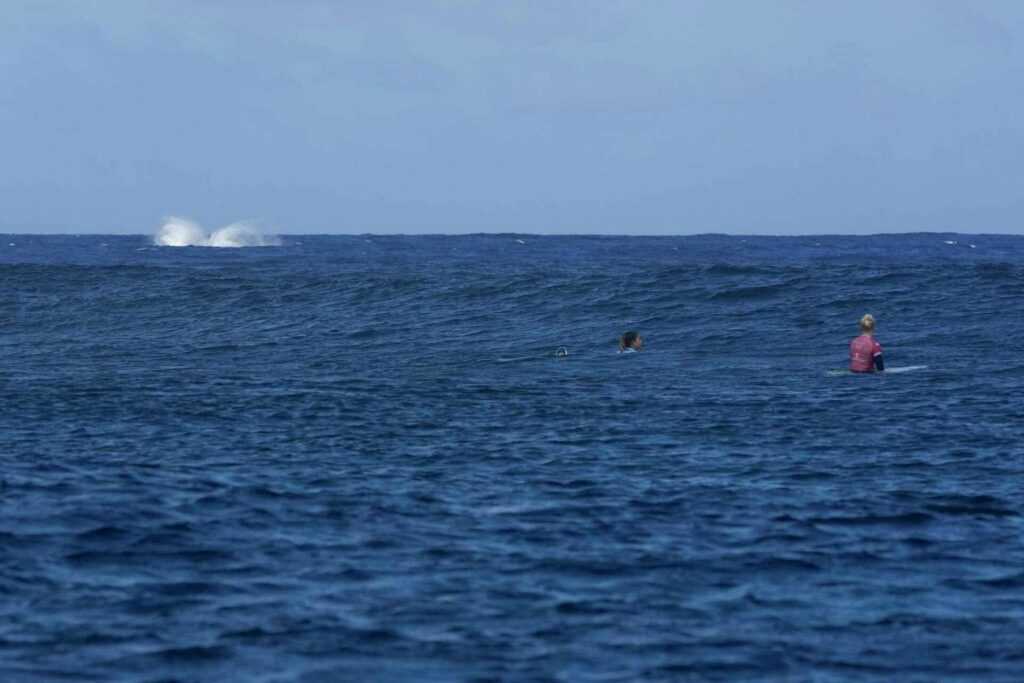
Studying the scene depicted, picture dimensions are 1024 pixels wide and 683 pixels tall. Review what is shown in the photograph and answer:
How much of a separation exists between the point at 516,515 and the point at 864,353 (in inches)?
528

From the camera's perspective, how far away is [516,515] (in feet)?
45.3

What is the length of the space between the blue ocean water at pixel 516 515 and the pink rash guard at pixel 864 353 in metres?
0.33


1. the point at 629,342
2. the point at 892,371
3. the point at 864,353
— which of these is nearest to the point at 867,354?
the point at 864,353

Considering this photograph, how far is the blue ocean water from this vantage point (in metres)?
9.67

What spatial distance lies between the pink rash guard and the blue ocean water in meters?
0.33

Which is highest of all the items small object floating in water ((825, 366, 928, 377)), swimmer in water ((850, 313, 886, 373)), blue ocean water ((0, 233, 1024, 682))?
swimmer in water ((850, 313, 886, 373))

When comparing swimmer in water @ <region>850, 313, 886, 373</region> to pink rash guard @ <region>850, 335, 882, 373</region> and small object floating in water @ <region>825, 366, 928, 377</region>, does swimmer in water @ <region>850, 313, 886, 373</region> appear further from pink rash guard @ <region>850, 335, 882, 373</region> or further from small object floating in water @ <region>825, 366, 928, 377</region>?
small object floating in water @ <region>825, 366, 928, 377</region>

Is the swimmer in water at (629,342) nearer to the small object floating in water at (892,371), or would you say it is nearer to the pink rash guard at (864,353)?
the small object floating in water at (892,371)

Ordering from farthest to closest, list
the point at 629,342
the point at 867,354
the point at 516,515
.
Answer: the point at 629,342, the point at 867,354, the point at 516,515

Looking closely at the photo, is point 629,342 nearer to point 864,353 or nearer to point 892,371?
point 892,371

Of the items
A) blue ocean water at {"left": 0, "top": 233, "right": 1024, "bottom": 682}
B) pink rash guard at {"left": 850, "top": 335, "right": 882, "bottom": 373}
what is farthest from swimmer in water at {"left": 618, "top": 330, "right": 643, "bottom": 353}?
pink rash guard at {"left": 850, "top": 335, "right": 882, "bottom": 373}

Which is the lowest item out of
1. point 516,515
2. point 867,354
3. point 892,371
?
point 516,515

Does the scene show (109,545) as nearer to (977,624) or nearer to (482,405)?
(977,624)

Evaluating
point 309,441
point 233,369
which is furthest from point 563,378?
point 309,441
